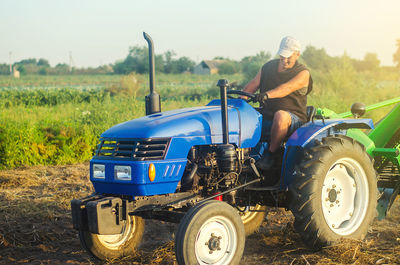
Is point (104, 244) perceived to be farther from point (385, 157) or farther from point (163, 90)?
point (163, 90)

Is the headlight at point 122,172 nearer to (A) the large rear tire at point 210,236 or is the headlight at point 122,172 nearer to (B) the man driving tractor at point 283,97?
(A) the large rear tire at point 210,236

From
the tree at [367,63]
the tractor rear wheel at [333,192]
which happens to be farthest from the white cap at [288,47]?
the tree at [367,63]

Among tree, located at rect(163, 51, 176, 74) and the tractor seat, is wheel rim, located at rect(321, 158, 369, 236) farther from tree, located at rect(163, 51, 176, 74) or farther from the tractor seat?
tree, located at rect(163, 51, 176, 74)

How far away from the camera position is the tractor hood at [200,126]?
393cm

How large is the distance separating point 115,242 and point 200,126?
4.28ft

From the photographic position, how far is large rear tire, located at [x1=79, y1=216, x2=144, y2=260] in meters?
4.20

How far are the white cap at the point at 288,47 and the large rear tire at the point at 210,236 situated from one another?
1.74 meters

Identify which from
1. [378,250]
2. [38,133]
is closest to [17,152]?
[38,133]

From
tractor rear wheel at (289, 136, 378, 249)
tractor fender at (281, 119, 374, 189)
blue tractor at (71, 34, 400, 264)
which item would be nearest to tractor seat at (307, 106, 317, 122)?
blue tractor at (71, 34, 400, 264)

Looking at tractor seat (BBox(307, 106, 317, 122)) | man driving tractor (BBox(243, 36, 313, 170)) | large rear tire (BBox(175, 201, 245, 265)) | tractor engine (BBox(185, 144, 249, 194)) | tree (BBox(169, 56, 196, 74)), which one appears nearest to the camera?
large rear tire (BBox(175, 201, 245, 265))

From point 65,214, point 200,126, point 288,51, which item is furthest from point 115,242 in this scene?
point 288,51

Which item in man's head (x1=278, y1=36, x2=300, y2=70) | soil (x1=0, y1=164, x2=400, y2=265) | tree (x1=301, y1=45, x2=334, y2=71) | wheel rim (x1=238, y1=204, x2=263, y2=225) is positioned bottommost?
soil (x1=0, y1=164, x2=400, y2=265)

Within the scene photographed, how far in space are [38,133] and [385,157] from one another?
6245 millimetres

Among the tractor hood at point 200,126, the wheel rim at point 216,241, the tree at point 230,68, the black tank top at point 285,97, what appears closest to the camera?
the wheel rim at point 216,241
